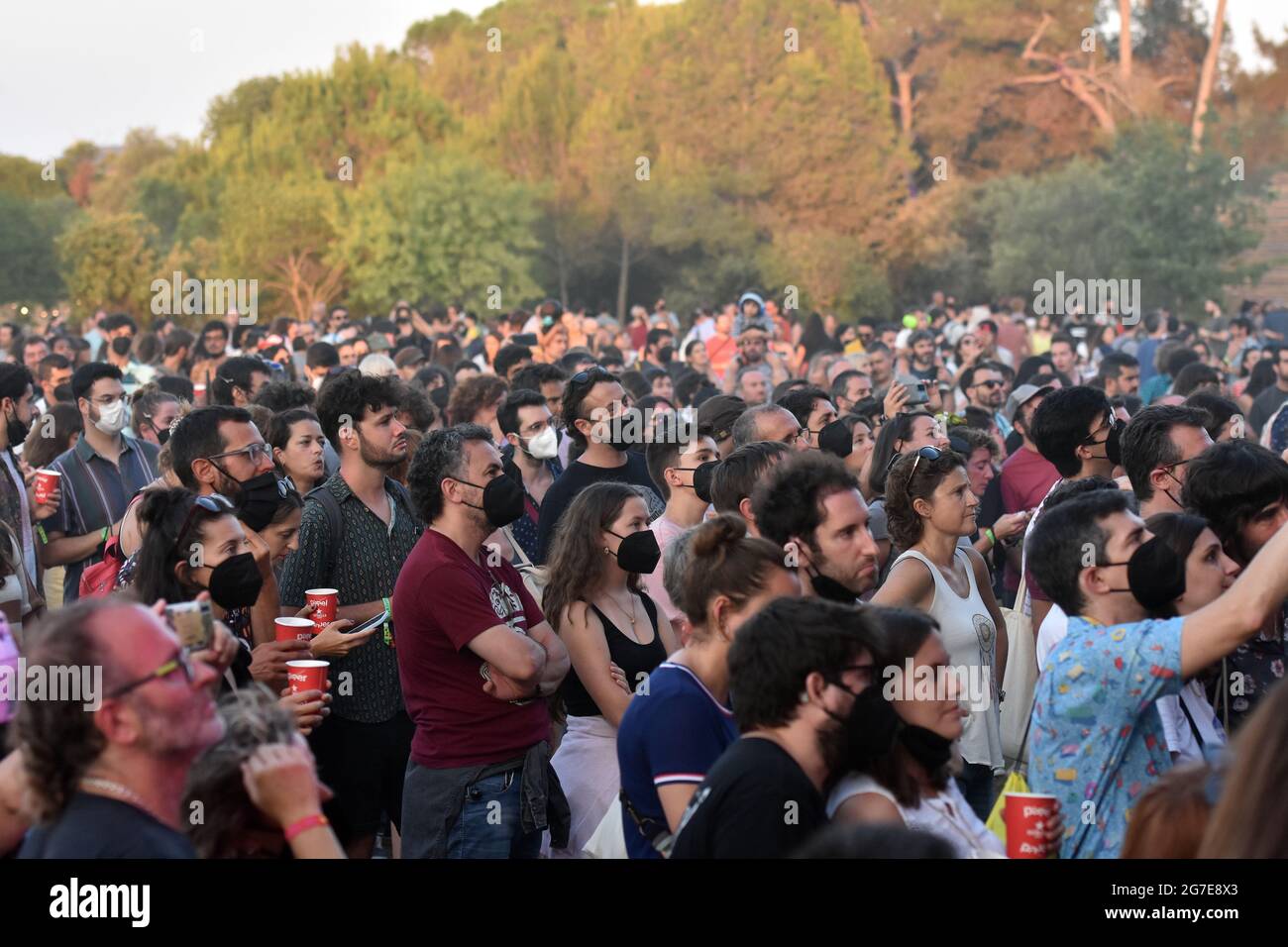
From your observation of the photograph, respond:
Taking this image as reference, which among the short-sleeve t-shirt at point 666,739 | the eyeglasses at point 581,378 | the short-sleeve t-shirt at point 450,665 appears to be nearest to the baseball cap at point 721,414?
the eyeglasses at point 581,378

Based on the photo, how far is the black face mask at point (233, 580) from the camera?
4730 millimetres

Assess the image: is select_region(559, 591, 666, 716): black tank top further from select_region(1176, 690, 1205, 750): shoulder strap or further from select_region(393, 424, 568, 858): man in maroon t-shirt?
A: select_region(1176, 690, 1205, 750): shoulder strap

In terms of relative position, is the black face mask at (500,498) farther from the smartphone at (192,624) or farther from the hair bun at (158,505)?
the smartphone at (192,624)

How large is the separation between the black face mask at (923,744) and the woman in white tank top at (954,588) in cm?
163

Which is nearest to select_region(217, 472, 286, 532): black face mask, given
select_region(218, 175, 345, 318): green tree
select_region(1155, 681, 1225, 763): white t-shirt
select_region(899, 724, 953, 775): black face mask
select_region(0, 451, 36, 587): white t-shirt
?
select_region(0, 451, 36, 587): white t-shirt

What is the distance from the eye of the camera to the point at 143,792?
3.08 metres

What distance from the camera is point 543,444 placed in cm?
824

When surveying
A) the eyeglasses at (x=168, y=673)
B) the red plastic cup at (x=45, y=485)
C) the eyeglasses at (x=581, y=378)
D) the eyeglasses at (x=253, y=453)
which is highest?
the eyeglasses at (x=581, y=378)

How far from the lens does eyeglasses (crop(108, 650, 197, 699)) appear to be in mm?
3096
